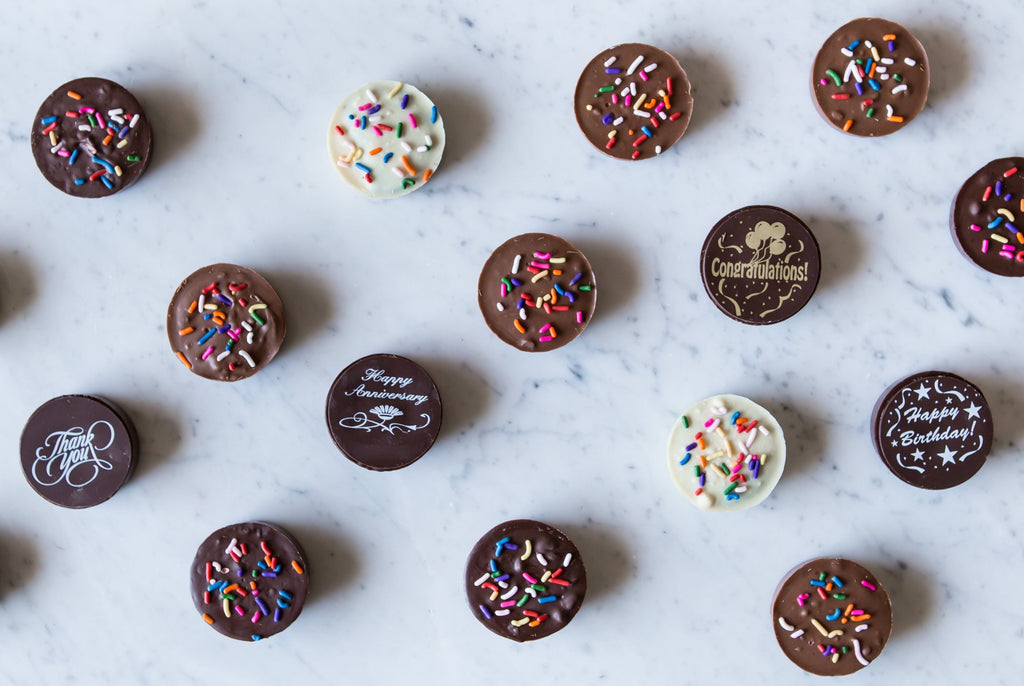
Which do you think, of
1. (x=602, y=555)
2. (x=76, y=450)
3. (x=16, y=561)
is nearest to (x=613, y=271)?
(x=602, y=555)

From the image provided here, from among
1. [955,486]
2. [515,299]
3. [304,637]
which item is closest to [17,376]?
[304,637]

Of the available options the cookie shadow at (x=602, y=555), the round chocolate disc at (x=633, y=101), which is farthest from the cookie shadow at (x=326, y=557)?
the round chocolate disc at (x=633, y=101)

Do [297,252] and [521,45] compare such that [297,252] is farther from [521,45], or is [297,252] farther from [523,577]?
[523,577]

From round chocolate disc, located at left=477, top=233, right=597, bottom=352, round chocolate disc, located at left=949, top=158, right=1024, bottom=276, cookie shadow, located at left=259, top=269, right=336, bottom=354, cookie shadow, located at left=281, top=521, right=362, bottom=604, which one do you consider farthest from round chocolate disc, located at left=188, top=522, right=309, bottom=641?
round chocolate disc, located at left=949, top=158, right=1024, bottom=276

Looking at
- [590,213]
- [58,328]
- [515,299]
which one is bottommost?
[58,328]

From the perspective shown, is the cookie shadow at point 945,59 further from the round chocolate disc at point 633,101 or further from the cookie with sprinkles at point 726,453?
the cookie with sprinkles at point 726,453

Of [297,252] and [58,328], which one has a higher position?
[297,252]
